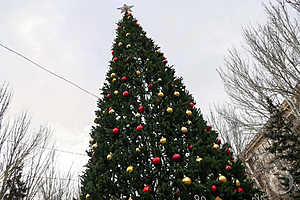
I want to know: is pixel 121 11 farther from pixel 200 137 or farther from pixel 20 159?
pixel 20 159

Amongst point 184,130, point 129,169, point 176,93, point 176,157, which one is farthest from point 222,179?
point 176,93

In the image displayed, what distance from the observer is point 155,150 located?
191 cm

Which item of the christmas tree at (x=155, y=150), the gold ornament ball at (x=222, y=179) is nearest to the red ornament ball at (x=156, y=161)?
the christmas tree at (x=155, y=150)

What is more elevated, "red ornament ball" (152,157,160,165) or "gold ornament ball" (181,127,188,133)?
"gold ornament ball" (181,127,188,133)

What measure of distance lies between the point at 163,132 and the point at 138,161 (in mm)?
423

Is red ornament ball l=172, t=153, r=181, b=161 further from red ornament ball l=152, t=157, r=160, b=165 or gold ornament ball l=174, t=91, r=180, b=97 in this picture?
gold ornament ball l=174, t=91, r=180, b=97

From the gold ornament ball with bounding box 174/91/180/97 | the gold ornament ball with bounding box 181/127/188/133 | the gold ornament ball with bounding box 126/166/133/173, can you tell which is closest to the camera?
the gold ornament ball with bounding box 126/166/133/173

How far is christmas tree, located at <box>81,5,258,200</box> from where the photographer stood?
5.36ft

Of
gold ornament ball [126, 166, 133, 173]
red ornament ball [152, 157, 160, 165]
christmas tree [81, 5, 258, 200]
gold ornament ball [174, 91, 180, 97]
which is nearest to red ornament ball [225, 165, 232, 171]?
christmas tree [81, 5, 258, 200]

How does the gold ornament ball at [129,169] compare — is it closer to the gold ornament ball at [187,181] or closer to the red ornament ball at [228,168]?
the gold ornament ball at [187,181]

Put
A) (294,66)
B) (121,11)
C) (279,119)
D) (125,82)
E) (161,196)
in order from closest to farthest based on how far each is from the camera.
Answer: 1. (161,196)
2. (125,82)
3. (121,11)
4. (294,66)
5. (279,119)

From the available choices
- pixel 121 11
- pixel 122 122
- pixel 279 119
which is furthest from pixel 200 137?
pixel 279 119

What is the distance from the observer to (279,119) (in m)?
6.16

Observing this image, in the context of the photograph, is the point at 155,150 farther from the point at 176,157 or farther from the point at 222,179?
the point at 222,179
